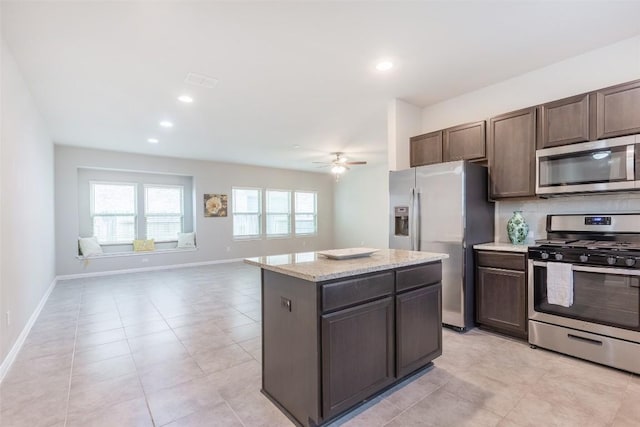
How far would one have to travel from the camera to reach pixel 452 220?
3.22 m

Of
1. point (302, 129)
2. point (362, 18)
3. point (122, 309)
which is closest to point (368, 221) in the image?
point (302, 129)

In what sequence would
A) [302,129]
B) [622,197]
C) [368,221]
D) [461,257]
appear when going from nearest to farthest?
[622,197], [461,257], [302,129], [368,221]

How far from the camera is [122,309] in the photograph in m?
4.18

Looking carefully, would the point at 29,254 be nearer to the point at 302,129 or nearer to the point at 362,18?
the point at 302,129

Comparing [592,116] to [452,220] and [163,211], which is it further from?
[163,211]

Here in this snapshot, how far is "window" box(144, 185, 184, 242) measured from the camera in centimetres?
746

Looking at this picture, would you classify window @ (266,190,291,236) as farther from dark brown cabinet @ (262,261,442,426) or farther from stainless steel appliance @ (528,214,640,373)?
stainless steel appliance @ (528,214,640,373)

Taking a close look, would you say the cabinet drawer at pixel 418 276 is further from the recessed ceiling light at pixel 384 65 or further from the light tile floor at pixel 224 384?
the recessed ceiling light at pixel 384 65

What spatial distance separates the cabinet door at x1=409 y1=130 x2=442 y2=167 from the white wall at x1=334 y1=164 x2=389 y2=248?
4.56 m

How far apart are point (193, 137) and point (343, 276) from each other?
4.99m

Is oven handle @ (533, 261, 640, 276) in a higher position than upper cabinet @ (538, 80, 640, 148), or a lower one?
lower

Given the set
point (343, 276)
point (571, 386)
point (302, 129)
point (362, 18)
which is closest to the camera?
point (343, 276)

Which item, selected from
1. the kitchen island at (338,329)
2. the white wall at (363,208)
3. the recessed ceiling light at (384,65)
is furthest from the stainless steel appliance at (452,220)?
the white wall at (363,208)

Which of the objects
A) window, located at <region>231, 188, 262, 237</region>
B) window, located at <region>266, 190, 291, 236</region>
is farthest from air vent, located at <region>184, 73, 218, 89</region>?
window, located at <region>266, 190, 291, 236</region>
